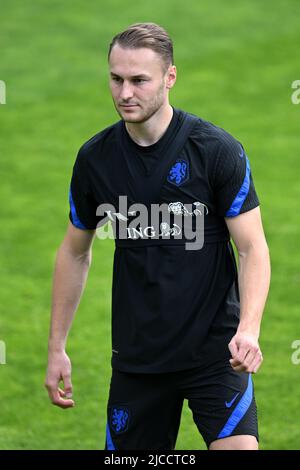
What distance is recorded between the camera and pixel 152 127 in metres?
5.21

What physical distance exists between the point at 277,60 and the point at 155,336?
1080cm

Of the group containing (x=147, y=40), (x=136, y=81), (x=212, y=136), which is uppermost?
(x=147, y=40)

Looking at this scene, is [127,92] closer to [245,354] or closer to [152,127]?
[152,127]

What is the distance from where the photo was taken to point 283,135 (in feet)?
45.1

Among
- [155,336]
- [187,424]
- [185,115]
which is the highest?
[185,115]

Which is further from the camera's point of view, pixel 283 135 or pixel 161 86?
pixel 283 135

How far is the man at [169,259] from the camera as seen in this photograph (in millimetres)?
5113

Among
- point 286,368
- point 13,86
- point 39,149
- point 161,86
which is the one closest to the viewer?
point 161,86

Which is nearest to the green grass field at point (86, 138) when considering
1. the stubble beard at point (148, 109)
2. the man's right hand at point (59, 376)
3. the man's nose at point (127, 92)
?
the man's right hand at point (59, 376)

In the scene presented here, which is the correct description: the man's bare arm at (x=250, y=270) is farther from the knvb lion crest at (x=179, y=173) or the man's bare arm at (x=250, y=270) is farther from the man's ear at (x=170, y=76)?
the man's ear at (x=170, y=76)

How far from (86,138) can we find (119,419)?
861cm

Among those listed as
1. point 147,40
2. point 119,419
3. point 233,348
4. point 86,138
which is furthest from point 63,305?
point 86,138

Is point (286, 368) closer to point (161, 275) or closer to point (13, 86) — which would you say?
point (161, 275)
